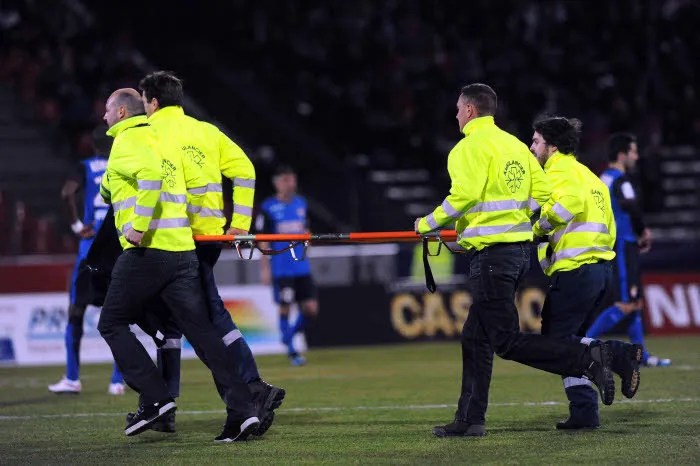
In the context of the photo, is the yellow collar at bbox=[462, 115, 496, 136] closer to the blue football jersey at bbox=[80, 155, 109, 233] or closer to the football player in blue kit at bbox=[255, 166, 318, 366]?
the blue football jersey at bbox=[80, 155, 109, 233]

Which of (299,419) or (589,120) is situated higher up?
(589,120)

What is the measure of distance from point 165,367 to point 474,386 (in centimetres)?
242

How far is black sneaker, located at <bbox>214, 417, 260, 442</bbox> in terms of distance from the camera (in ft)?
27.9

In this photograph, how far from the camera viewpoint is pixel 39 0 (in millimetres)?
23891

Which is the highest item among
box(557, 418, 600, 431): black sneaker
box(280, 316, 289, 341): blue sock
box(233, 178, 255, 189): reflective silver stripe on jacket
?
box(233, 178, 255, 189): reflective silver stripe on jacket

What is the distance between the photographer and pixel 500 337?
8.41 meters

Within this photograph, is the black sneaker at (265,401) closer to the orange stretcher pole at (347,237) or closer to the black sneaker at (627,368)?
the orange stretcher pole at (347,237)

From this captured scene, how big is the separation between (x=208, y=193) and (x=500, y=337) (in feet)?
7.89

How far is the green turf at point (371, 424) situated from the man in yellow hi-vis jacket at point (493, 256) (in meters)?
0.44

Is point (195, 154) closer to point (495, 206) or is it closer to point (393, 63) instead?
point (495, 206)

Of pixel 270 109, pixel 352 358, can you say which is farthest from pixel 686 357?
pixel 270 109

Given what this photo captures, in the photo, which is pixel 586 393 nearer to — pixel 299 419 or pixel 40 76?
A: pixel 299 419

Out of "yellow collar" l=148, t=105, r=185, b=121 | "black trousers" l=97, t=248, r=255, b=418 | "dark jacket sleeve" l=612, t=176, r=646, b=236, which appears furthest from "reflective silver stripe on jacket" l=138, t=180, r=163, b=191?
"dark jacket sleeve" l=612, t=176, r=646, b=236

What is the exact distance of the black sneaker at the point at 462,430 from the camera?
8.48 m
